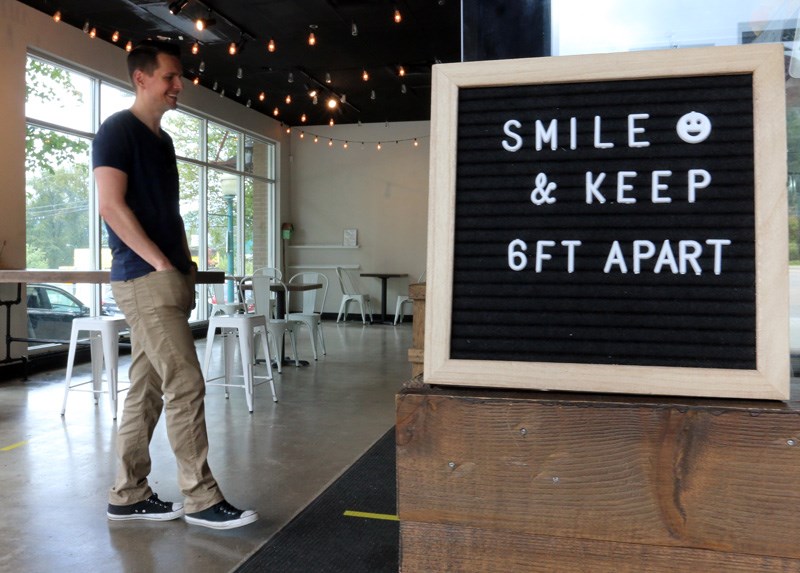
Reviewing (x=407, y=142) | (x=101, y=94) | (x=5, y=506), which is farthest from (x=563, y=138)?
(x=407, y=142)

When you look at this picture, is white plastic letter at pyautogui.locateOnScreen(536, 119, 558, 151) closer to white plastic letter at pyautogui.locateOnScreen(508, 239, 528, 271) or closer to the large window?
white plastic letter at pyautogui.locateOnScreen(508, 239, 528, 271)

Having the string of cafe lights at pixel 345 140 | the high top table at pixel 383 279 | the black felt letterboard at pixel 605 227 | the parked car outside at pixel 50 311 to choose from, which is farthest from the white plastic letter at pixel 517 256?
the string of cafe lights at pixel 345 140

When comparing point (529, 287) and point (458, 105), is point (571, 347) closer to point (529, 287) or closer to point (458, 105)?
point (529, 287)

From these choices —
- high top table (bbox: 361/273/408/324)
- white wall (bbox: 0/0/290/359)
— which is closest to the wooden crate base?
white wall (bbox: 0/0/290/359)

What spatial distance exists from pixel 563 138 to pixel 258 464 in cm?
→ 278

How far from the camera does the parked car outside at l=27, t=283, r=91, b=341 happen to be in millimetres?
6379

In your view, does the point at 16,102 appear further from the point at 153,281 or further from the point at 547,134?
the point at 547,134

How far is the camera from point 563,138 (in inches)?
28.2

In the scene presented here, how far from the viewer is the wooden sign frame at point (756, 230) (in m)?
0.65

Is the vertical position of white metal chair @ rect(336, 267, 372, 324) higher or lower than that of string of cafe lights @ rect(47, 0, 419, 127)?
lower

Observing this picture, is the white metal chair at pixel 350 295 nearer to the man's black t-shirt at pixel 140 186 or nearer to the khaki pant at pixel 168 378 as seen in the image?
the khaki pant at pixel 168 378

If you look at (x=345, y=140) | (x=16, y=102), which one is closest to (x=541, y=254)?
(x=16, y=102)

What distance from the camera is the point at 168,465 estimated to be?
3.15 metres

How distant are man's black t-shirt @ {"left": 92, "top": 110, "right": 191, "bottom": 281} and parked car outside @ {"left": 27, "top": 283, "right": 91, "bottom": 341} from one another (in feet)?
15.6
